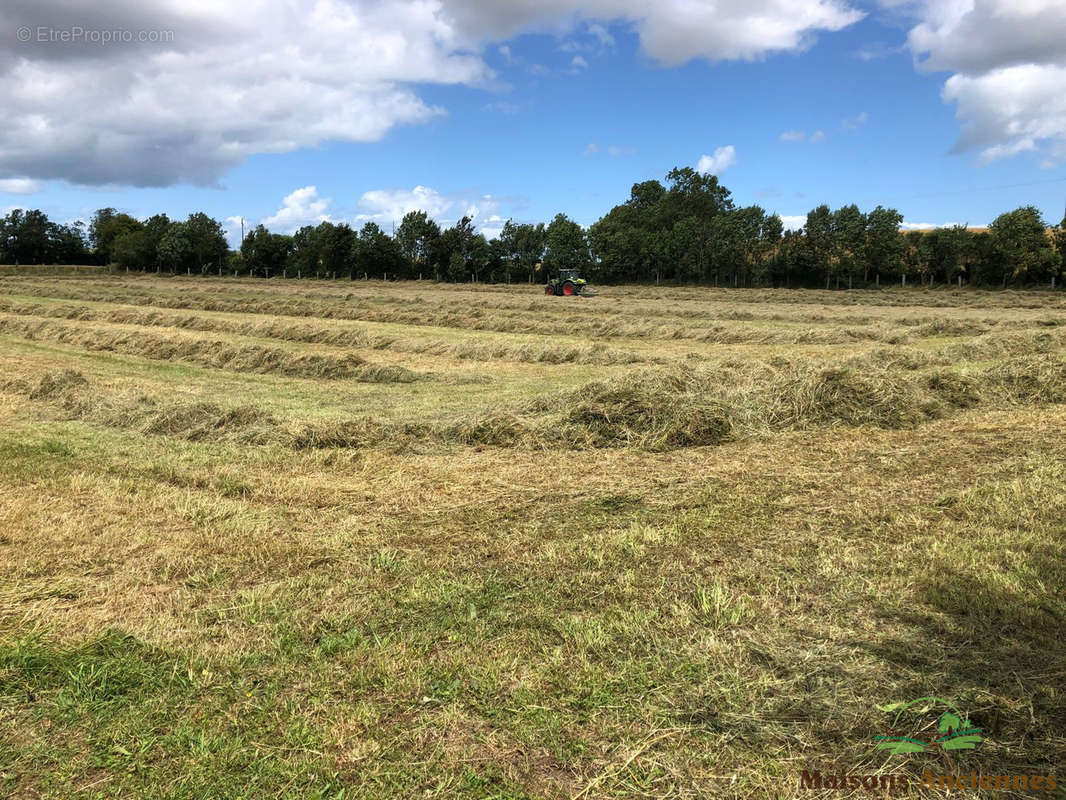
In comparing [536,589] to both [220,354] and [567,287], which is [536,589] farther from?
[567,287]

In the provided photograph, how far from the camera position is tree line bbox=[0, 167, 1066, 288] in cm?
Answer: 5041

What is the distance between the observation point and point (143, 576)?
187 inches

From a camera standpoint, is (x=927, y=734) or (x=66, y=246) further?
(x=66, y=246)

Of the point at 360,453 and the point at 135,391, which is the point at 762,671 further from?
the point at 135,391

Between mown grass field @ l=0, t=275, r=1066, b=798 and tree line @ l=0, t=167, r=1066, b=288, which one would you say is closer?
mown grass field @ l=0, t=275, r=1066, b=798

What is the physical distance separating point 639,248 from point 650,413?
6147 centimetres

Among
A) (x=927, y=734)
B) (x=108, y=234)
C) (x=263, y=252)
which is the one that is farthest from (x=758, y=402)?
(x=108, y=234)

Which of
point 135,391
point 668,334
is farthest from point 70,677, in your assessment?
point 668,334

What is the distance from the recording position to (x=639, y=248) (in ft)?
222

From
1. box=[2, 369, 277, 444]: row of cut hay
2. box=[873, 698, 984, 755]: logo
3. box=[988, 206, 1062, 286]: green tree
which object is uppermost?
box=[988, 206, 1062, 286]: green tree

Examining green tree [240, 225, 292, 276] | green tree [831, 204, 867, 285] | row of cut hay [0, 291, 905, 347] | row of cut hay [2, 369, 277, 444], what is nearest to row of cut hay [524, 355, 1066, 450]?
row of cut hay [2, 369, 277, 444]

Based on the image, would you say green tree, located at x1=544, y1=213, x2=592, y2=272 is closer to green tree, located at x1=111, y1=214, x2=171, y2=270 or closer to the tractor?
the tractor

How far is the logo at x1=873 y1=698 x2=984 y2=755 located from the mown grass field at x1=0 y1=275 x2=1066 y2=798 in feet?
0.17

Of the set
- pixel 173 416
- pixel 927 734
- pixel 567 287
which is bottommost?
pixel 927 734
